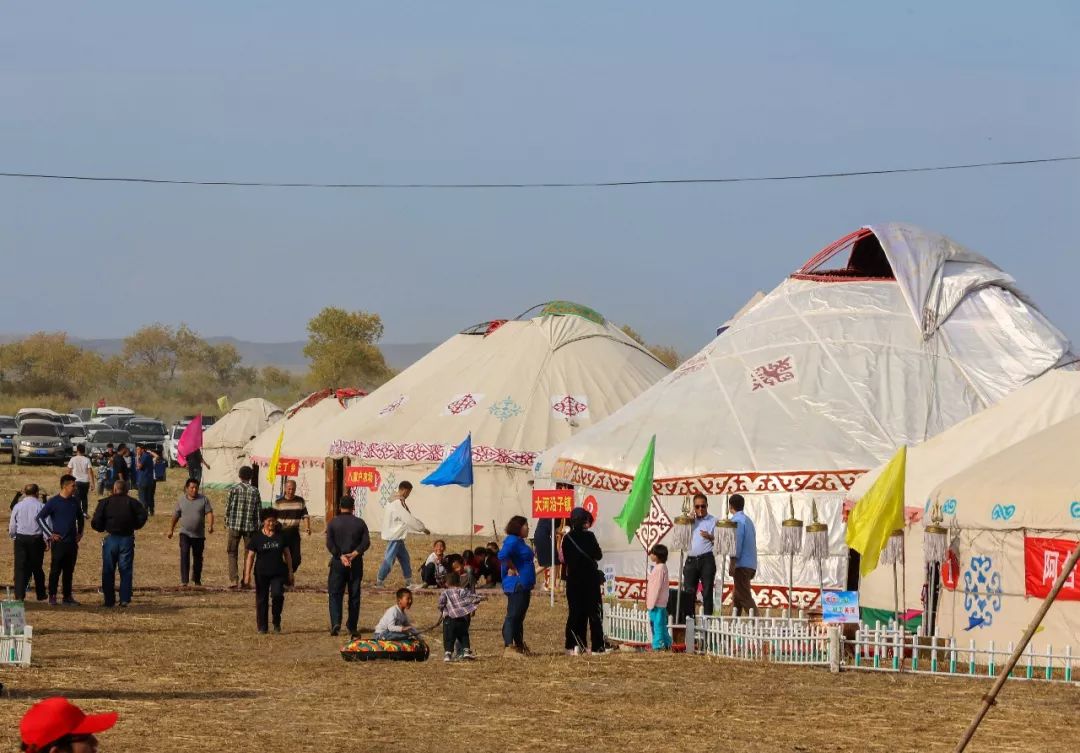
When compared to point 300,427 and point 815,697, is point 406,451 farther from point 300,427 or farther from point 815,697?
point 815,697

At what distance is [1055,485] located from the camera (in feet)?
50.9

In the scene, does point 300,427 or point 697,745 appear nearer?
point 697,745

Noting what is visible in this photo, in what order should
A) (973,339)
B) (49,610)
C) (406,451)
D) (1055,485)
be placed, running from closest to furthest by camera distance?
(1055,485) < (49,610) < (973,339) < (406,451)

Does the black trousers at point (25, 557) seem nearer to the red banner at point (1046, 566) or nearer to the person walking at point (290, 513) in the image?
the person walking at point (290, 513)

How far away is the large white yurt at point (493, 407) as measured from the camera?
102 ft

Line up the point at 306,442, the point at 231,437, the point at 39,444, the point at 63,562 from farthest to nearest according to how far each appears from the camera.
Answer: the point at 39,444, the point at 231,437, the point at 306,442, the point at 63,562

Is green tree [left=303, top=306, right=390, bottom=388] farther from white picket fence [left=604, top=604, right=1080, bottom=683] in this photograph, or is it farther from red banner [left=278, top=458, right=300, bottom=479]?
white picket fence [left=604, top=604, right=1080, bottom=683]

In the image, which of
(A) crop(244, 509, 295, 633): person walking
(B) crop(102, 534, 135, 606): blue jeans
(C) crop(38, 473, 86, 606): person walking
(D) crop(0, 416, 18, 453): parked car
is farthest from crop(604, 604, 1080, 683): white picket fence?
(D) crop(0, 416, 18, 453): parked car

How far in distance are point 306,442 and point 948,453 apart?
19.6 m

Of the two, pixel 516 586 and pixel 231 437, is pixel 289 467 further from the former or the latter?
pixel 516 586

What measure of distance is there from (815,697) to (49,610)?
8910mm

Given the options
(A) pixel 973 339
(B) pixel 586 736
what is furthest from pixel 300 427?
(B) pixel 586 736

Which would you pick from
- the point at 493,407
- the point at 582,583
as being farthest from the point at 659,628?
the point at 493,407

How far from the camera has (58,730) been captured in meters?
5.17
